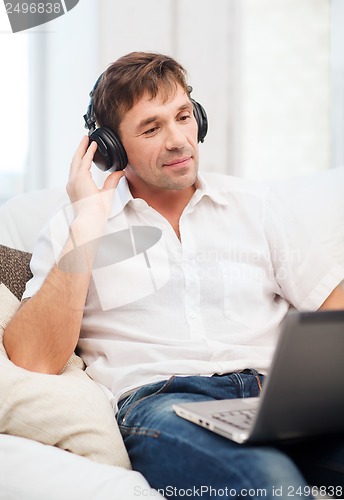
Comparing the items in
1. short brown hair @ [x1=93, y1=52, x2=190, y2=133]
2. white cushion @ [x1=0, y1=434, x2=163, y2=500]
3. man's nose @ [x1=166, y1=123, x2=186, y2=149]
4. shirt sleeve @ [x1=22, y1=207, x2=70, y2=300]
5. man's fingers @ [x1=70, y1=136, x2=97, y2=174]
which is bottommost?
white cushion @ [x1=0, y1=434, x2=163, y2=500]

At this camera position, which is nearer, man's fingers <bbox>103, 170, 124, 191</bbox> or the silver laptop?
the silver laptop

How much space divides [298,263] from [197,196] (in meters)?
0.26

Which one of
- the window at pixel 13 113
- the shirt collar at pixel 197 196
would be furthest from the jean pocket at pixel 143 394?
the window at pixel 13 113

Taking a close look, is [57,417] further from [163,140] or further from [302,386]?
[163,140]

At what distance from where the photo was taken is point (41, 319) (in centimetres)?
133

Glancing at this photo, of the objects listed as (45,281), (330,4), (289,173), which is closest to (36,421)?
(45,281)

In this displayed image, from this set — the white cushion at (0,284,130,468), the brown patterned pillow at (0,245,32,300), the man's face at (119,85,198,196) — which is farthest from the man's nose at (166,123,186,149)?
the white cushion at (0,284,130,468)

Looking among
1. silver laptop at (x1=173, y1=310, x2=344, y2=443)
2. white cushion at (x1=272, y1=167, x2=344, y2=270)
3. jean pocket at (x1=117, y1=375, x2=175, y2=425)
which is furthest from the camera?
white cushion at (x1=272, y1=167, x2=344, y2=270)

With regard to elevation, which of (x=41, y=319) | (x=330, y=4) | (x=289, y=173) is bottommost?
(x=289, y=173)

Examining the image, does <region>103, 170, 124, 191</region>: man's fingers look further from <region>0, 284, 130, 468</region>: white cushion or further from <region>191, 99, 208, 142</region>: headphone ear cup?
<region>0, 284, 130, 468</region>: white cushion

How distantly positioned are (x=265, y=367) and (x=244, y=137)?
1.36 m

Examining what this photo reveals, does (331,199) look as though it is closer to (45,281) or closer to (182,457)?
(45,281)

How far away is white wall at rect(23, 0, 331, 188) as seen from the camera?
2.13 m

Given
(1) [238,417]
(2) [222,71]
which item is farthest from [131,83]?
(2) [222,71]
